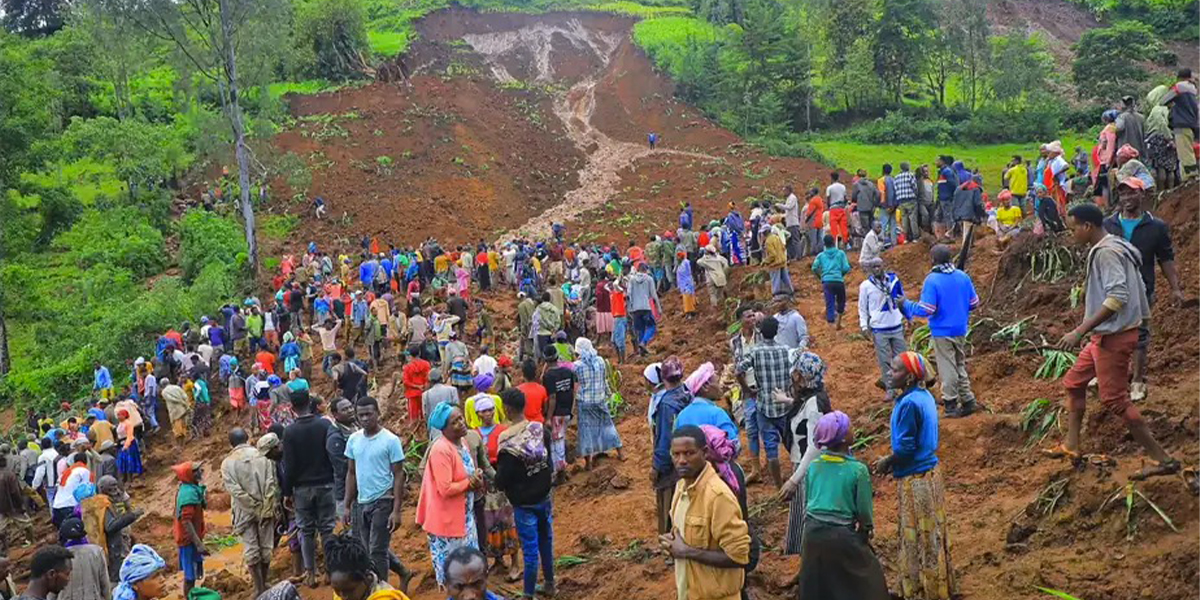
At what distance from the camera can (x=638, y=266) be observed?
15164 mm

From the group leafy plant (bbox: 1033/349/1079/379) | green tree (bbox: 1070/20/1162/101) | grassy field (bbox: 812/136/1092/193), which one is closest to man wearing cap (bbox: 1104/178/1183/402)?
leafy plant (bbox: 1033/349/1079/379)

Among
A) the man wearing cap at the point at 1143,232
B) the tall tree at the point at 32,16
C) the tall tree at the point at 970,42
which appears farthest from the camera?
the tall tree at the point at 32,16

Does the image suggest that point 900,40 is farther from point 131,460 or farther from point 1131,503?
point 1131,503

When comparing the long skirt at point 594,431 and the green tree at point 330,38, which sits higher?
the green tree at point 330,38

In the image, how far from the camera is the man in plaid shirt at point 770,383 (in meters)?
7.51

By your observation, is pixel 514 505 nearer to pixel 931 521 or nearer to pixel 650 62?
pixel 931 521

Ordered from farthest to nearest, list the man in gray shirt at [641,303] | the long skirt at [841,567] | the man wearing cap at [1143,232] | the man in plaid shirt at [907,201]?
1. the man in plaid shirt at [907,201]
2. the man in gray shirt at [641,303]
3. the man wearing cap at [1143,232]
4. the long skirt at [841,567]

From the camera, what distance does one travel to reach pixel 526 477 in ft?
21.0

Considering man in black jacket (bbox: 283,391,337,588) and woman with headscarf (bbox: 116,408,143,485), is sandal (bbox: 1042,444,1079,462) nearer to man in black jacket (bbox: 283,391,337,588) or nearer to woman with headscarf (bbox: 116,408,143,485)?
man in black jacket (bbox: 283,391,337,588)

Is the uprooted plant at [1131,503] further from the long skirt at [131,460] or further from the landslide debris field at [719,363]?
the long skirt at [131,460]

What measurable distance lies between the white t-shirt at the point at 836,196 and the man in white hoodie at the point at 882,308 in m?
7.85

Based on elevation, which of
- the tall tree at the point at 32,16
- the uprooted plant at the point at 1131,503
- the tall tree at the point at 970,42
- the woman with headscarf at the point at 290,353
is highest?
the tall tree at the point at 32,16

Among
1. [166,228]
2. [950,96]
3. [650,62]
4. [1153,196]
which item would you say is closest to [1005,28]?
[950,96]

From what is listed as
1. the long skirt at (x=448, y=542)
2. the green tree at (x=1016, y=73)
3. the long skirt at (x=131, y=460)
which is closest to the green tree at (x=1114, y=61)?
the green tree at (x=1016, y=73)
